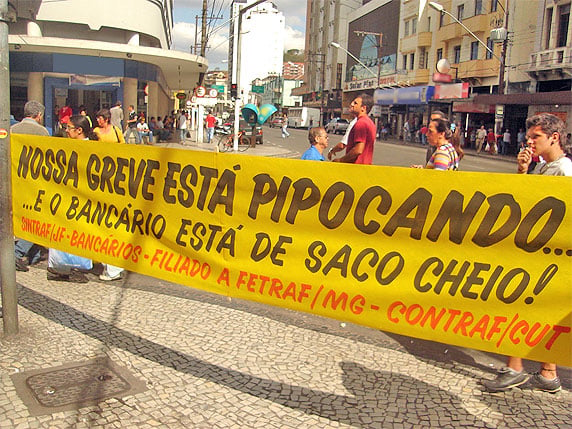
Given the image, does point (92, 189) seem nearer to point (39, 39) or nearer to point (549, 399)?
point (549, 399)

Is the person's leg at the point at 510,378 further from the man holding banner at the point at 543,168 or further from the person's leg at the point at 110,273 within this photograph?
the person's leg at the point at 110,273

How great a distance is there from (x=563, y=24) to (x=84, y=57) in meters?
25.6

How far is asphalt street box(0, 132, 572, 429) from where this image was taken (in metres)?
3.55

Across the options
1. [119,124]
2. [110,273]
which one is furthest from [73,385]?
[119,124]

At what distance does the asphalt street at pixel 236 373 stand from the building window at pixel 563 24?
33148 millimetres

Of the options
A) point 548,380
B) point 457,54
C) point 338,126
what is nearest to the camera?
point 548,380

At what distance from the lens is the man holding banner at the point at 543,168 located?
13.0 feet

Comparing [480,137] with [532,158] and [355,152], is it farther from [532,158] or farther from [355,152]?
[532,158]

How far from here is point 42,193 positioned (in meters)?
5.12

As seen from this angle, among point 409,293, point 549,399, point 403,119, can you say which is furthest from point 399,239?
point 403,119

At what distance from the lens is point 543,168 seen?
4.18 m

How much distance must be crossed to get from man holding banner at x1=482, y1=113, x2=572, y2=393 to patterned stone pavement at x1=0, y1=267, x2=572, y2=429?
0.09m

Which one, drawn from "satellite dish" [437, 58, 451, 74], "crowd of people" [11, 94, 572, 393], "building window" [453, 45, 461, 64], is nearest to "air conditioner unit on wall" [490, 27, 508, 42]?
"satellite dish" [437, 58, 451, 74]

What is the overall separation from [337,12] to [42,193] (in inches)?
3319
